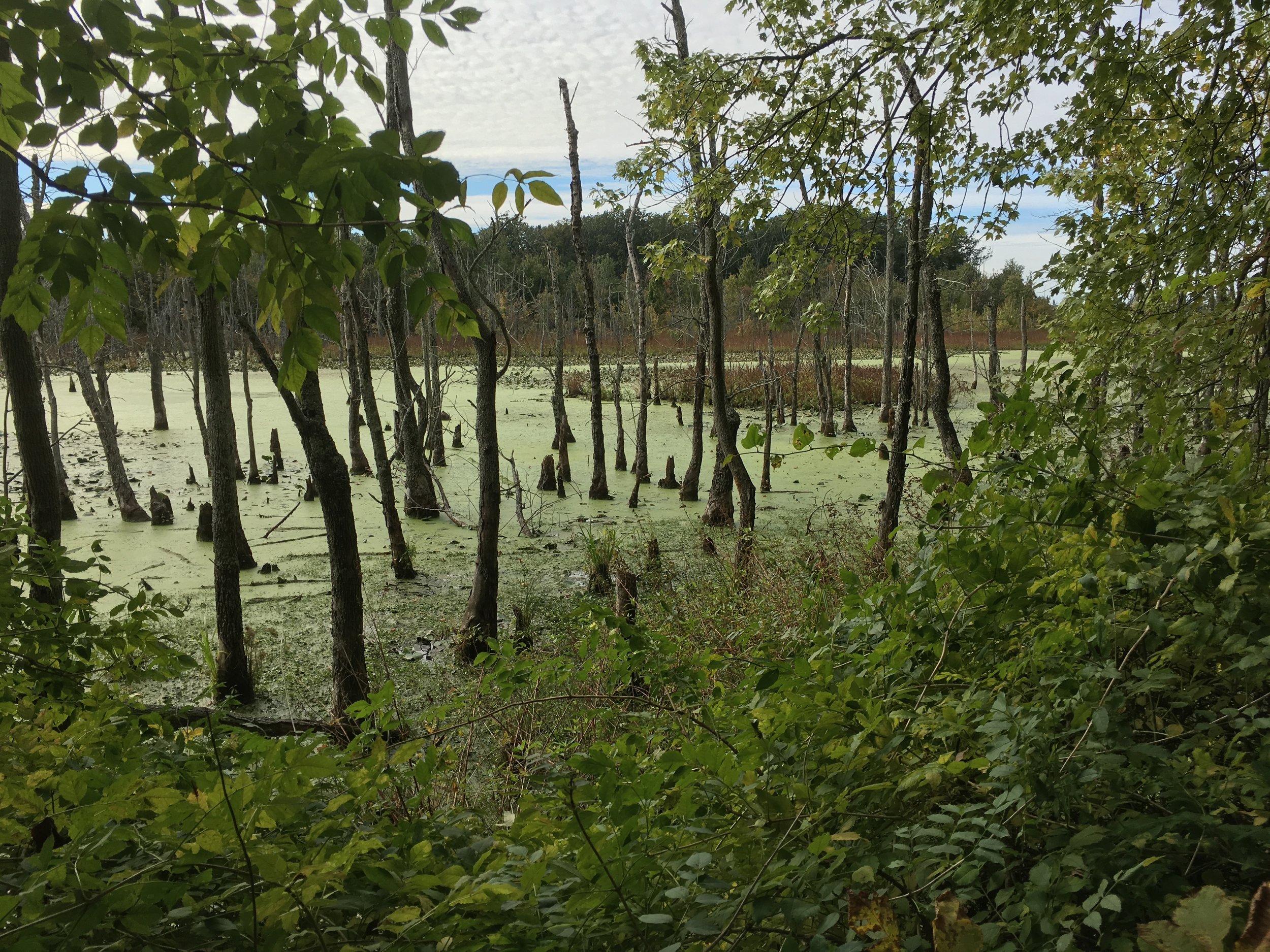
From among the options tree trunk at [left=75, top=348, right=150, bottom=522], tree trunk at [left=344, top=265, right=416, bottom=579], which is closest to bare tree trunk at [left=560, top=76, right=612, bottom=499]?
tree trunk at [left=344, top=265, right=416, bottom=579]

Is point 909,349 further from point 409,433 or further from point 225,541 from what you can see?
point 409,433

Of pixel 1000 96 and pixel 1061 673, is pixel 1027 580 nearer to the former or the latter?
pixel 1061 673

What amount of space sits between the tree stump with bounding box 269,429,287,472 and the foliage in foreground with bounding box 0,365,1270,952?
10.3 m

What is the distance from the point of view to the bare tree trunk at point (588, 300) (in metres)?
8.87

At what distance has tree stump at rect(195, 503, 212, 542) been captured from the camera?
778cm

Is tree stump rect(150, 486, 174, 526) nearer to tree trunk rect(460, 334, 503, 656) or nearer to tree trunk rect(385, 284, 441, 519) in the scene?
tree trunk rect(385, 284, 441, 519)

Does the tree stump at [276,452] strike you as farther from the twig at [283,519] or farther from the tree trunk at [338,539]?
the tree trunk at [338,539]

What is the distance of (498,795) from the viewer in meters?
3.19

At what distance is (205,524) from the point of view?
7.84 metres

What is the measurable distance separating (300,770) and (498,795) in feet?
7.51

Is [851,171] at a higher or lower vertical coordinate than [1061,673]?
higher

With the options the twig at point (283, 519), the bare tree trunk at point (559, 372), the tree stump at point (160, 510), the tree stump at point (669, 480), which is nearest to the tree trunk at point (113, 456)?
the tree stump at point (160, 510)

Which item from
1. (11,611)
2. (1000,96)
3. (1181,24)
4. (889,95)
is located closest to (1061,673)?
(11,611)

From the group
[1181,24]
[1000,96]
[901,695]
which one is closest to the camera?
[901,695]
